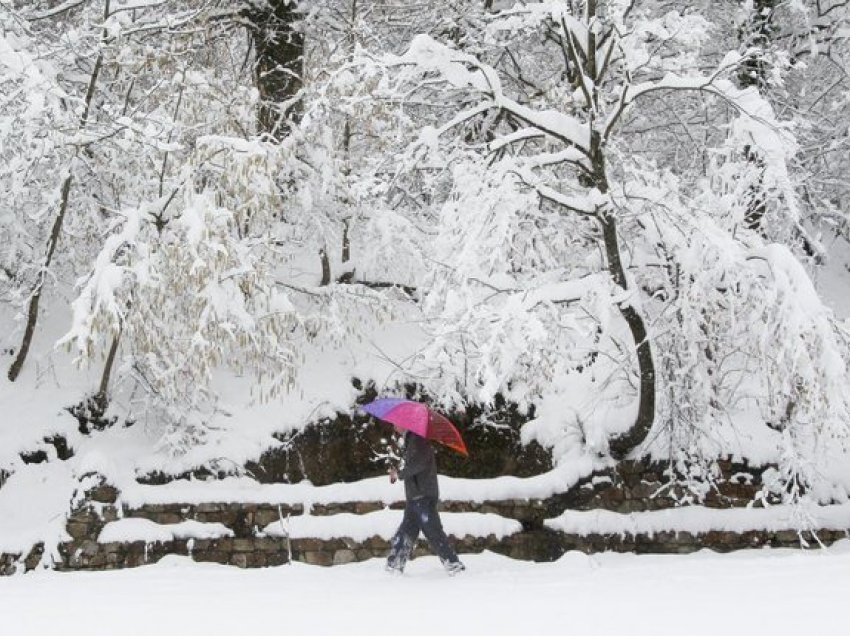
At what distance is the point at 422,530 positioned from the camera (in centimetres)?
705

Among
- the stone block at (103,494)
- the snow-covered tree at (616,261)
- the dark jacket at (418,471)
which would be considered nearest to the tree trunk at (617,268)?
the snow-covered tree at (616,261)

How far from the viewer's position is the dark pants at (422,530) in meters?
6.98

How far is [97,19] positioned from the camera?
11031 mm

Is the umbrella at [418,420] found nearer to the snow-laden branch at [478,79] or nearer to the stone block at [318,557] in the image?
the stone block at [318,557]

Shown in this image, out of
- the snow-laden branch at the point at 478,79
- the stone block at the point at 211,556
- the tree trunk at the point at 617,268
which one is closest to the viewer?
the snow-laden branch at the point at 478,79

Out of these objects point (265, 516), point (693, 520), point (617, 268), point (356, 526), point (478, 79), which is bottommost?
point (693, 520)

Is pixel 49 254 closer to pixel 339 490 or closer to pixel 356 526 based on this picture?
A: pixel 339 490

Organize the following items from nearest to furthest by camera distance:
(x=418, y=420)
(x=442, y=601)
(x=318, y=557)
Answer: (x=442, y=601) → (x=418, y=420) → (x=318, y=557)

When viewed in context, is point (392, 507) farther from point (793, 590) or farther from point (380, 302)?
point (793, 590)

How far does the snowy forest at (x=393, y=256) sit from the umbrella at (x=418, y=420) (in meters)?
0.43

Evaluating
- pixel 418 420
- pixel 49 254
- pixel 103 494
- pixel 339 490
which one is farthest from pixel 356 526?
pixel 49 254

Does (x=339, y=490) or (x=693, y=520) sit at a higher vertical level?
(x=339, y=490)

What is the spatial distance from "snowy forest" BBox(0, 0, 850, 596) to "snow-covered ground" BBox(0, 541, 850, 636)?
1.63 m

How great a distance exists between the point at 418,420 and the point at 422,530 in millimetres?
903
